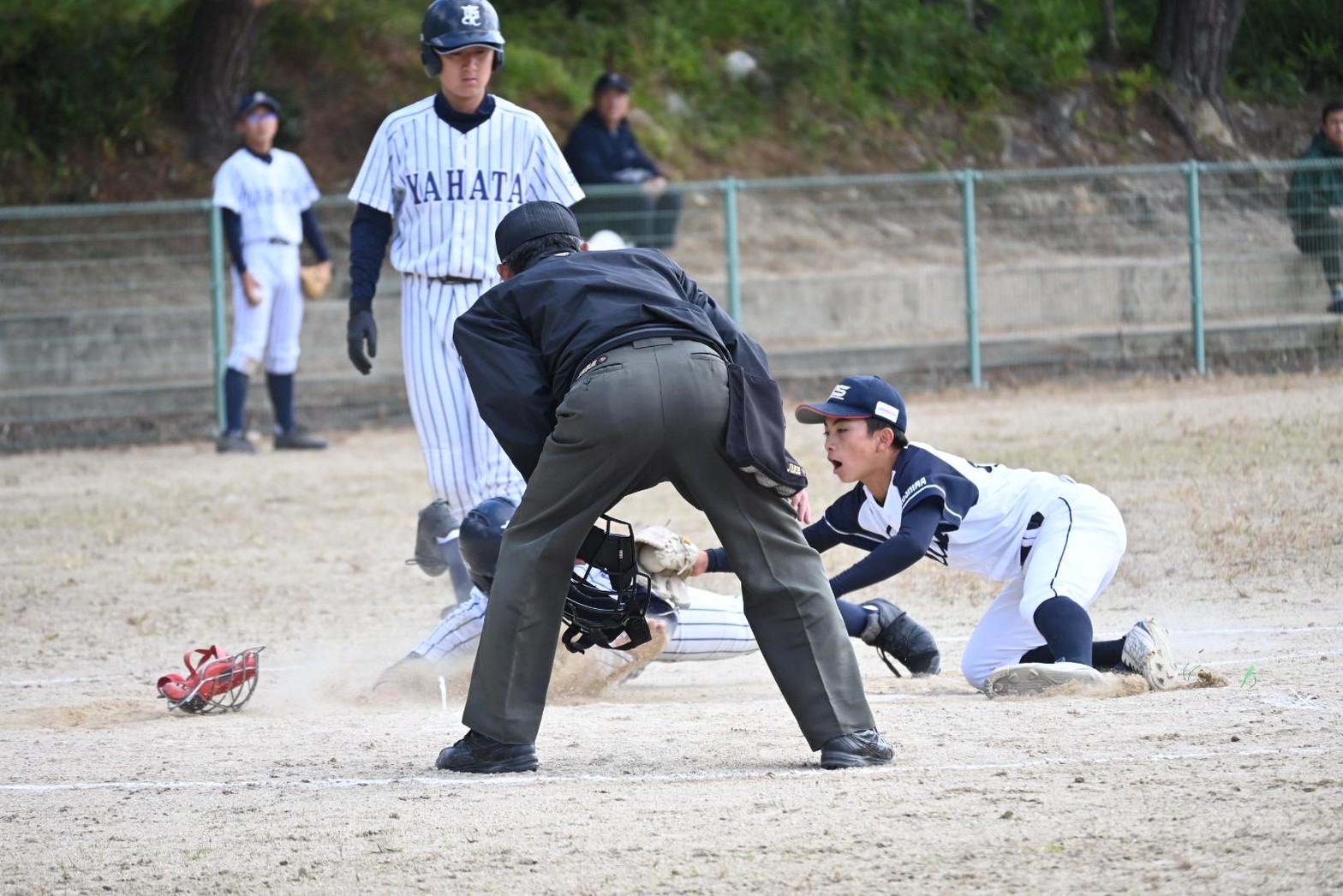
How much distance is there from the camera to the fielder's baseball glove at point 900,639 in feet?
19.5

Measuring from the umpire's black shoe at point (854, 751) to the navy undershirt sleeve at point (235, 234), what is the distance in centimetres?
902

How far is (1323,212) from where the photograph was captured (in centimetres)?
1509

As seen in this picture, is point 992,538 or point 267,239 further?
point 267,239

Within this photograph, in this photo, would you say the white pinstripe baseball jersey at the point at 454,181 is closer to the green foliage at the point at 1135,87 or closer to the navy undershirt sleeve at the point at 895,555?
the navy undershirt sleeve at the point at 895,555

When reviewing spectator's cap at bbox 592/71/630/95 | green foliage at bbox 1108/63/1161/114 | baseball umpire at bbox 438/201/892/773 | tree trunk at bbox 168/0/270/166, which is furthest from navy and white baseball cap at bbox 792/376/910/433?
green foliage at bbox 1108/63/1161/114

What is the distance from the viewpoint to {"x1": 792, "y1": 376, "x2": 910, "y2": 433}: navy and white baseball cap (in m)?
5.15

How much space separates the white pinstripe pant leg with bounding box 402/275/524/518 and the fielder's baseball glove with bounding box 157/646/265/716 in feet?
3.54

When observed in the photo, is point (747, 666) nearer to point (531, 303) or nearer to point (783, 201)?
point (531, 303)

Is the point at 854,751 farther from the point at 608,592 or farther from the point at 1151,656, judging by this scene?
the point at 1151,656

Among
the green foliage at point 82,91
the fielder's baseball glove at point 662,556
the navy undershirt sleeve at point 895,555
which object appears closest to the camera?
the navy undershirt sleeve at point 895,555

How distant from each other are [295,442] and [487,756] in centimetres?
891

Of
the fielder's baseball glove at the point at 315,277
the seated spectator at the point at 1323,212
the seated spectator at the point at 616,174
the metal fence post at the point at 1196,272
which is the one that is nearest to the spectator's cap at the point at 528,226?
the fielder's baseball glove at the point at 315,277

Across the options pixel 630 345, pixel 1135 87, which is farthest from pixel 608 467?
pixel 1135 87

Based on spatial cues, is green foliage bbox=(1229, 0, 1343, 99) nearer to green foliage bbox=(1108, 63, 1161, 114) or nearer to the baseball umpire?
green foliage bbox=(1108, 63, 1161, 114)
